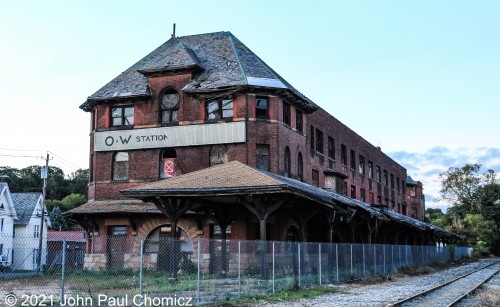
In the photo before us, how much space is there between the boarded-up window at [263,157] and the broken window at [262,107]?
1.67 m

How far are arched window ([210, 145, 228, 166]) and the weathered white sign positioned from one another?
1.52ft

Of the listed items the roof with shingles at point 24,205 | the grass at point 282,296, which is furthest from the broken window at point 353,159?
the roof with shingles at point 24,205

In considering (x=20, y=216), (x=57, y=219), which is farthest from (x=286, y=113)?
(x=57, y=219)

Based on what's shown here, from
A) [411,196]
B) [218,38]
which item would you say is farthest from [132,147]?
[411,196]

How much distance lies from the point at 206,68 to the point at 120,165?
24.1 feet

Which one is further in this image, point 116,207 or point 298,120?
point 298,120

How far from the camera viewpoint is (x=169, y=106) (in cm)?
3303

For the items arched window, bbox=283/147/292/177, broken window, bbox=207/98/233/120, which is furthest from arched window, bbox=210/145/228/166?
arched window, bbox=283/147/292/177

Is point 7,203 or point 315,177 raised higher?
point 315,177

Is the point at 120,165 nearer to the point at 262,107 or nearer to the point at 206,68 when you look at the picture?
the point at 206,68

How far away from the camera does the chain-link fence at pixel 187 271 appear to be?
1614cm

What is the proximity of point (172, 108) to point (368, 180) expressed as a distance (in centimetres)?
2674

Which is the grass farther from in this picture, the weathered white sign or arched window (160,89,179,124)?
arched window (160,89,179,124)

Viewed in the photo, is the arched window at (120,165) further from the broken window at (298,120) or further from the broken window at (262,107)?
the broken window at (298,120)
